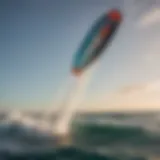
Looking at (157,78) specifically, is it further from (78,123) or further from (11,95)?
(11,95)

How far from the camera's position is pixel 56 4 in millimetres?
1442

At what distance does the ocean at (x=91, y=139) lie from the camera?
1354 mm

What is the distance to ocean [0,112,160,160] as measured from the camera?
1.35 m

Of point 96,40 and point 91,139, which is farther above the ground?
point 96,40

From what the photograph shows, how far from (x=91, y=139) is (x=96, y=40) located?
15.3 inches

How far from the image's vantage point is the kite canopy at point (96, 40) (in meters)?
1.39

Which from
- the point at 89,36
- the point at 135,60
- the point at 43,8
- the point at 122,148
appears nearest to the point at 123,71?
the point at 135,60

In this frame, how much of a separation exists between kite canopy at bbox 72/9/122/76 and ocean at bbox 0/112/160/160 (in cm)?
21

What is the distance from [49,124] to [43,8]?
0.47m

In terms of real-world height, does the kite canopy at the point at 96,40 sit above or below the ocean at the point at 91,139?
above

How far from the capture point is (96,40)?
1389 millimetres

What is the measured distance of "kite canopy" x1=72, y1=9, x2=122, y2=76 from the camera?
54.6 inches

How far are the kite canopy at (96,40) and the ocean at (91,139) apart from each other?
205 mm

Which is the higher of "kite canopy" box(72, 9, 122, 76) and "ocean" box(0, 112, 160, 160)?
"kite canopy" box(72, 9, 122, 76)
